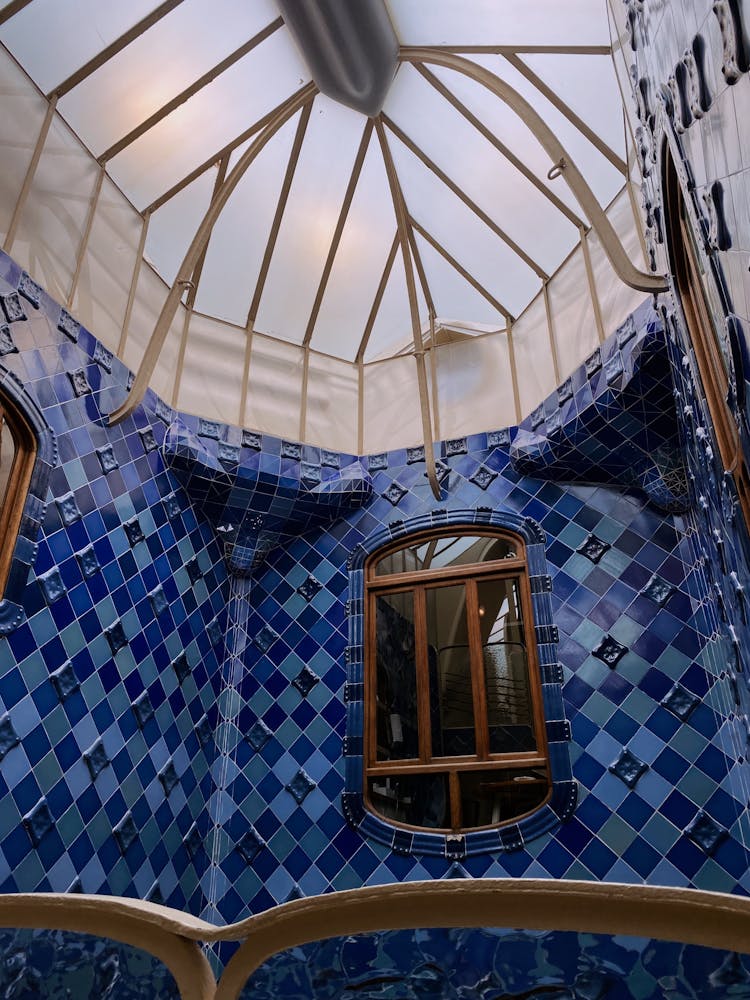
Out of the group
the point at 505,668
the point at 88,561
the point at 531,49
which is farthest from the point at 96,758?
the point at 531,49

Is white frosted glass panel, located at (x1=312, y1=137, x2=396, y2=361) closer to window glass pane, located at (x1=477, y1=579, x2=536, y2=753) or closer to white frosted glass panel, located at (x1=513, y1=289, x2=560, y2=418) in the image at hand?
white frosted glass panel, located at (x1=513, y1=289, x2=560, y2=418)

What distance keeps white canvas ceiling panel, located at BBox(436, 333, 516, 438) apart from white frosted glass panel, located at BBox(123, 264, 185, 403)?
2573 mm

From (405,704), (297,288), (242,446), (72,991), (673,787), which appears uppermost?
(297,288)

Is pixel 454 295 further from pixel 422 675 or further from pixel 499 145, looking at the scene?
pixel 422 675

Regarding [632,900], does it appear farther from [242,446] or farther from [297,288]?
[297,288]

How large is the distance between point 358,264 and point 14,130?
10.5ft

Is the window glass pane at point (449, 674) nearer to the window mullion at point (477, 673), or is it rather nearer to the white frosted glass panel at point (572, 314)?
the window mullion at point (477, 673)

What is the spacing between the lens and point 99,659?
17.6 ft

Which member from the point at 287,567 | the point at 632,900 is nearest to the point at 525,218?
the point at 287,567

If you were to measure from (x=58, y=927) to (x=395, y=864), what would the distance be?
4440 millimetres

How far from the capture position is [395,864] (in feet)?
18.6

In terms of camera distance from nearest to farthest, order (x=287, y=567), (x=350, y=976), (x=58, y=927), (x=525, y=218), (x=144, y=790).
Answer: (x=350, y=976) < (x=58, y=927) < (x=144, y=790) < (x=525, y=218) < (x=287, y=567)

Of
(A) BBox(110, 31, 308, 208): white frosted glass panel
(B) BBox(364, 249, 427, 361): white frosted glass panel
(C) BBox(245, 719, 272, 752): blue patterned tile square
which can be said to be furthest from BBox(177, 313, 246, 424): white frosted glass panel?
(C) BBox(245, 719, 272, 752): blue patterned tile square

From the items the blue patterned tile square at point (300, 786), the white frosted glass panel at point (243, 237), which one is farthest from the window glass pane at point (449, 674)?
the white frosted glass panel at point (243, 237)
